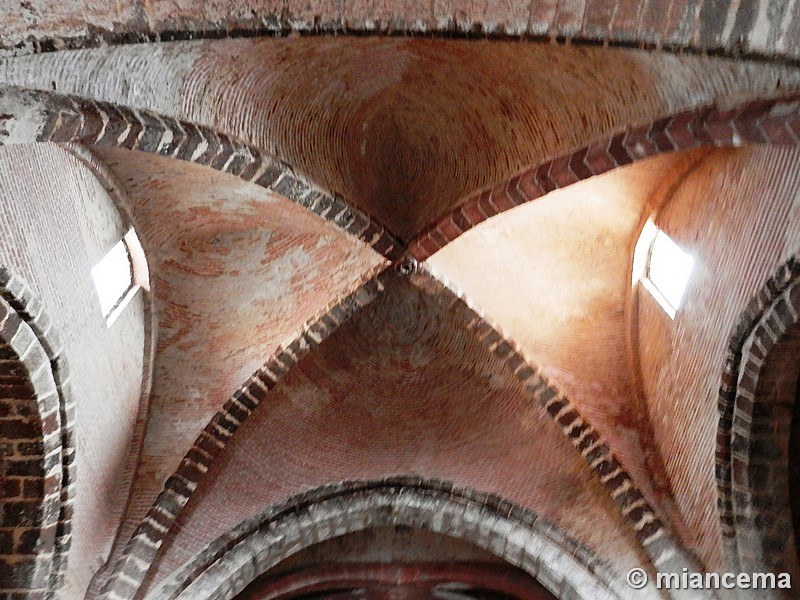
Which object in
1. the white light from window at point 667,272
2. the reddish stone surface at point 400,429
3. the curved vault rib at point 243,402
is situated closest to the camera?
the white light from window at point 667,272

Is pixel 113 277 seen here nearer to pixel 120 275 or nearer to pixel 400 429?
pixel 120 275

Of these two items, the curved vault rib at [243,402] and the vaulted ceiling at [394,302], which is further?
the curved vault rib at [243,402]

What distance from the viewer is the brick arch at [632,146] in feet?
12.6

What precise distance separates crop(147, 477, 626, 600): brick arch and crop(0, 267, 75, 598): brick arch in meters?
0.99

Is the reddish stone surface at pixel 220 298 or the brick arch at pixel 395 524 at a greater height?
the reddish stone surface at pixel 220 298

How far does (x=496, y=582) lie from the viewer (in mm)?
7203

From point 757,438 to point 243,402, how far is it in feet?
14.0

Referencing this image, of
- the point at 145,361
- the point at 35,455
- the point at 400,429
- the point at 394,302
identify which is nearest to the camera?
the point at 35,455

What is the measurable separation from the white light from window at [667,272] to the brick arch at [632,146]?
5.08 ft

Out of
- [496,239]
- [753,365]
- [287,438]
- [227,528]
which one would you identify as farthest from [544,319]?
[227,528]

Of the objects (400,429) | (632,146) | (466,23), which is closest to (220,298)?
(400,429)

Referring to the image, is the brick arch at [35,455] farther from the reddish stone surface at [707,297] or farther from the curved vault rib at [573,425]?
the reddish stone surface at [707,297]

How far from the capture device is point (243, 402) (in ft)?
22.3

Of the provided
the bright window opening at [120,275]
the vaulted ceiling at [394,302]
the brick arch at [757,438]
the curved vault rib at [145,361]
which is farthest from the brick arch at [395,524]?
the bright window opening at [120,275]
